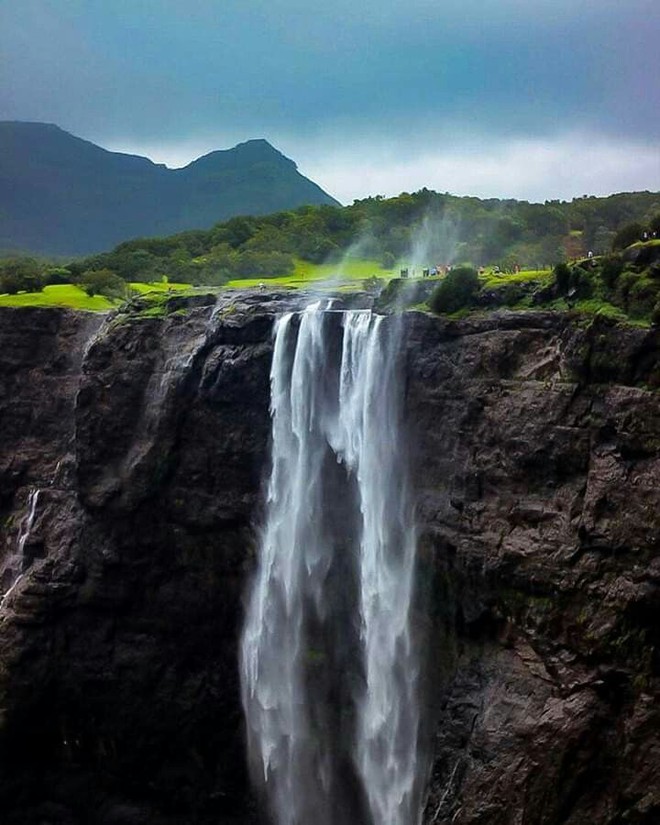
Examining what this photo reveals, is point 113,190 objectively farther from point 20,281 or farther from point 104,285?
point 104,285

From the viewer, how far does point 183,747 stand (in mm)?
31750

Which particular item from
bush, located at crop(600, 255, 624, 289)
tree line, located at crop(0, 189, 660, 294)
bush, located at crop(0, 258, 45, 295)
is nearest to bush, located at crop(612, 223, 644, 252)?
bush, located at crop(600, 255, 624, 289)

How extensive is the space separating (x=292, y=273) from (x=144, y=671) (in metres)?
25.0

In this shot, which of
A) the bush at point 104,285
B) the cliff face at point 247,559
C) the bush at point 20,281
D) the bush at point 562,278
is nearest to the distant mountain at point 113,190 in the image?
the bush at point 20,281

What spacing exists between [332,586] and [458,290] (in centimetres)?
1114

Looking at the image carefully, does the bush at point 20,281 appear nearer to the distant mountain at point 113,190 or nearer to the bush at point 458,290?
the bush at point 458,290

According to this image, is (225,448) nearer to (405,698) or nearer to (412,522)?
(412,522)

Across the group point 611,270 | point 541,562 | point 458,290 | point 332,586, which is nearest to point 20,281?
point 332,586

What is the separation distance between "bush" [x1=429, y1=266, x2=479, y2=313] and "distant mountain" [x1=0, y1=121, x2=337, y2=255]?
8768 cm

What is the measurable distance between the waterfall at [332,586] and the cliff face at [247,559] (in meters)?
0.94

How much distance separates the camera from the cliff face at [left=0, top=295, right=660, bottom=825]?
70.7ft

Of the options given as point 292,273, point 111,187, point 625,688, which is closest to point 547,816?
point 625,688

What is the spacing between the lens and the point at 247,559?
30984 millimetres

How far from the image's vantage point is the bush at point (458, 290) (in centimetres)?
2670
